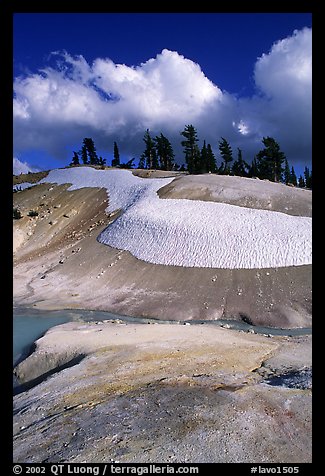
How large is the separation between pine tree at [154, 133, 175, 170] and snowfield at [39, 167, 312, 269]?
33320 millimetres

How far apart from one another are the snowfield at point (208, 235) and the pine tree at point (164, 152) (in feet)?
109

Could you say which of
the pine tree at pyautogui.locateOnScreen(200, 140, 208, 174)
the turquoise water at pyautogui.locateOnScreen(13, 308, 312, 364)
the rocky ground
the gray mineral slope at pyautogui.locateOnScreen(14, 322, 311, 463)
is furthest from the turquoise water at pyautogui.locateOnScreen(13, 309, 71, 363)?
the pine tree at pyautogui.locateOnScreen(200, 140, 208, 174)

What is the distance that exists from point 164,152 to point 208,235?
43.9 meters

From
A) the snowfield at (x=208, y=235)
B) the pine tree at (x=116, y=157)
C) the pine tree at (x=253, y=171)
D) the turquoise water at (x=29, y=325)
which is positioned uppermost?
the pine tree at (x=116, y=157)

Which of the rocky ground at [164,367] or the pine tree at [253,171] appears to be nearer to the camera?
the rocky ground at [164,367]

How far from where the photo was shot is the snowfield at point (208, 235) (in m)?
24.0

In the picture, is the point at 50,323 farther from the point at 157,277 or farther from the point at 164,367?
the point at 164,367

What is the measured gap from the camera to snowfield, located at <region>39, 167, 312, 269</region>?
78.8 ft

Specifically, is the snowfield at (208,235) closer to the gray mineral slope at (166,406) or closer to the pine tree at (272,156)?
the gray mineral slope at (166,406)

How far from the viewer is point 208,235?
87.8ft

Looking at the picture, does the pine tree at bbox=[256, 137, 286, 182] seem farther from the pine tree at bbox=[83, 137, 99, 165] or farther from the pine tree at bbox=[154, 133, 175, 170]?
the pine tree at bbox=[83, 137, 99, 165]

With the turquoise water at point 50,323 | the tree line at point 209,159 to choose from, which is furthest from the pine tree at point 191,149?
the turquoise water at point 50,323
